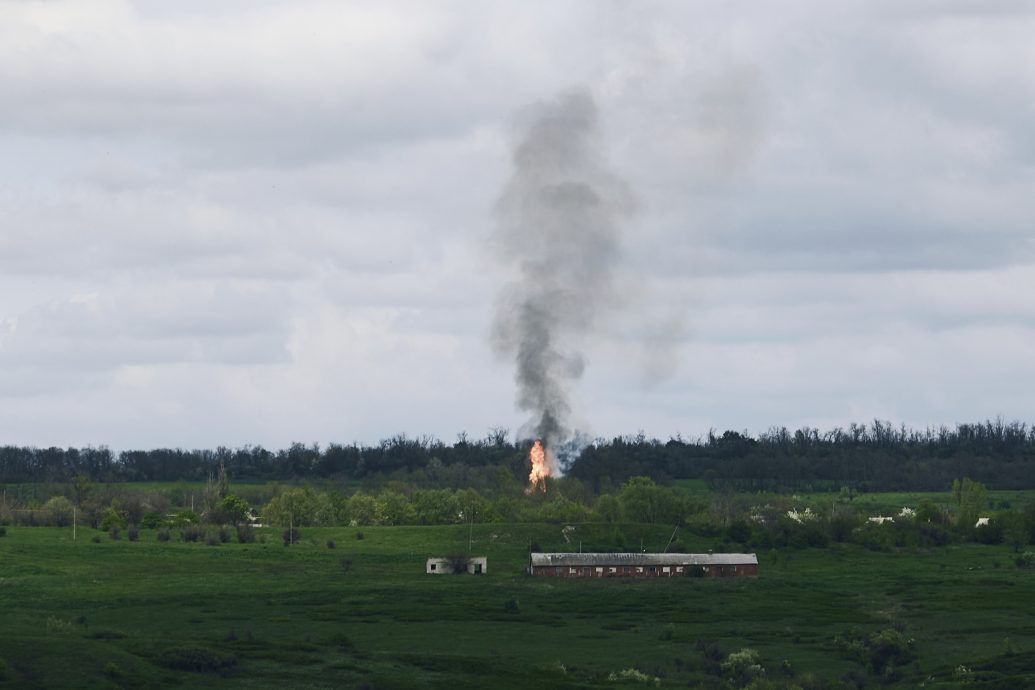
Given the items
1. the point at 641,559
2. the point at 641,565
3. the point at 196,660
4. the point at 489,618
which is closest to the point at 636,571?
the point at 641,565

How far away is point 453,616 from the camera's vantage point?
14462 cm

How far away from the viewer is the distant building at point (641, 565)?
172375 mm

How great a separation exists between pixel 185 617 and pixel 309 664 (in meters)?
26.6

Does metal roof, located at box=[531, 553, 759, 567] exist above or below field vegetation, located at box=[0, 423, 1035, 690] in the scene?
above

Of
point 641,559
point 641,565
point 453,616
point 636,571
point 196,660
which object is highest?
point 641,559

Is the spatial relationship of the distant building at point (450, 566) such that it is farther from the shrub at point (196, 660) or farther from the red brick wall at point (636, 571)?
the shrub at point (196, 660)

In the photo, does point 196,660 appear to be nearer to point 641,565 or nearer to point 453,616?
point 453,616

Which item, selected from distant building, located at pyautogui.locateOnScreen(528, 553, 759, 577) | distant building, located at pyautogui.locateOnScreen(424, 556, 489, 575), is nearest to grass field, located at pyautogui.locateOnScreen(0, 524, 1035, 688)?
distant building, located at pyautogui.locateOnScreen(424, 556, 489, 575)

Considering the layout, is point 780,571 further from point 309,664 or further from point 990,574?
point 309,664

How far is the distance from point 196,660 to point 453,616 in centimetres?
3433

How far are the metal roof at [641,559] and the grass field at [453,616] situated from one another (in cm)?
445

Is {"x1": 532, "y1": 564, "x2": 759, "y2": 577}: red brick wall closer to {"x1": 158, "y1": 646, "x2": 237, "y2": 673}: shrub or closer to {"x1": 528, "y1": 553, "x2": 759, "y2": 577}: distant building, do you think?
{"x1": 528, "y1": 553, "x2": 759, "y2": 577}: distant building

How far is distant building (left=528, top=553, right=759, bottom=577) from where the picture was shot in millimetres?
172375

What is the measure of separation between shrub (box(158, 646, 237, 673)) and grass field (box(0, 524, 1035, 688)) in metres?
0.13
